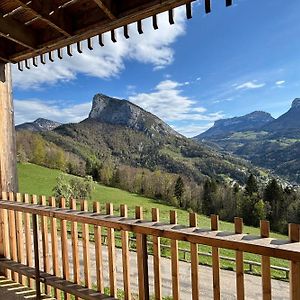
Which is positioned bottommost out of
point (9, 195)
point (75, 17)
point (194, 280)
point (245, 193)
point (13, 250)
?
point (245, 193)

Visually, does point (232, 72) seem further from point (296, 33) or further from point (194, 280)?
point (194, 280)

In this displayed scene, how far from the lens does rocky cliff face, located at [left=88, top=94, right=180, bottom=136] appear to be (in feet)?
342

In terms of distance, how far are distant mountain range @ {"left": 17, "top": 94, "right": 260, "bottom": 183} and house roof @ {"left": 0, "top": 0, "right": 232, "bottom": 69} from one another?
185ft

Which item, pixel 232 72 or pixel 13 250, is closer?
pixel 13 250

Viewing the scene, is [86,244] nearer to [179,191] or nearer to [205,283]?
[205,283]

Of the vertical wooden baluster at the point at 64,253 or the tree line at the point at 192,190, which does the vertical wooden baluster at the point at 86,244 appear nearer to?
the vertical wooden baluster at the point at 64,253

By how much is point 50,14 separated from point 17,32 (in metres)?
0.61

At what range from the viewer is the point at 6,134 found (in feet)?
11.6

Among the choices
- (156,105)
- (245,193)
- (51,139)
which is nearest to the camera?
(245,193)

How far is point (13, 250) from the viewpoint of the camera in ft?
11.1

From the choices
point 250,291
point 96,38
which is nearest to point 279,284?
point 250,291

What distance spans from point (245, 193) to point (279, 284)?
31.7 metres

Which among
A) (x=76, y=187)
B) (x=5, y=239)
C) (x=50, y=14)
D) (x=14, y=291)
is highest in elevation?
(x=50, y=14)

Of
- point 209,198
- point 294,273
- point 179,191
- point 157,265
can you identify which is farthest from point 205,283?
point 179,191
